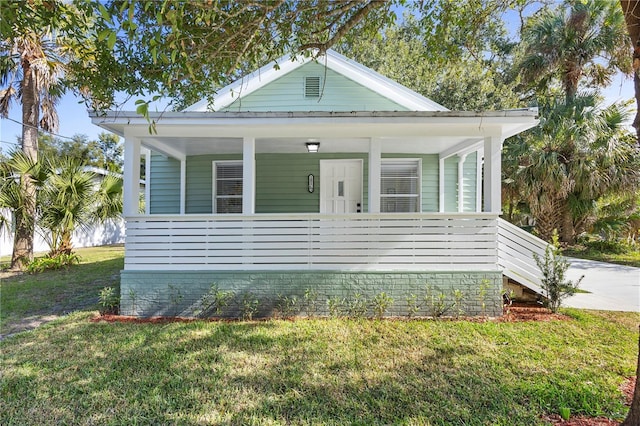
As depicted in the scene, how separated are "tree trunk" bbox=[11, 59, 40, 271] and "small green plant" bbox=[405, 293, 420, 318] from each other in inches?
400

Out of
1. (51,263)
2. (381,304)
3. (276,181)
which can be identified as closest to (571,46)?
(276,181)

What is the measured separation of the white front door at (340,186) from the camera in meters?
8.42

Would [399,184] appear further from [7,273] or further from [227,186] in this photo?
[7,273]

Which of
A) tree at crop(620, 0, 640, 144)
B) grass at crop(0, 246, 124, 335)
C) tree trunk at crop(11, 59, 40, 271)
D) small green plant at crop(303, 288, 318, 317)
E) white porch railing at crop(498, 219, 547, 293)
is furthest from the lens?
tree trunk at crop(11, 59, 40, 271)

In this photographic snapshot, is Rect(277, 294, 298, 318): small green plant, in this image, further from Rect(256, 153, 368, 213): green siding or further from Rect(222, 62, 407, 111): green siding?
Rect(222, 62, 407, 111): green siding

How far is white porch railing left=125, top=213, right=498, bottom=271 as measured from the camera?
5520mm

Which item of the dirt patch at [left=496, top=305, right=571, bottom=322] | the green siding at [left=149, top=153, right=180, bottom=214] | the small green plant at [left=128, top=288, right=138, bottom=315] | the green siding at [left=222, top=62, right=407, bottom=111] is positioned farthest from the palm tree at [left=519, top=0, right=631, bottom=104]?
the small green plant at [left=128, top=288, right=138, bottom=315]

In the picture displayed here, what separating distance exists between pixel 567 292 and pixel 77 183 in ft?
37.4

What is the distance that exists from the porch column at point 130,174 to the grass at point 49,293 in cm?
210

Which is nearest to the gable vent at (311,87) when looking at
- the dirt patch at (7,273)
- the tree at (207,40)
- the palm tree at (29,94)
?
the tree at (207,40)

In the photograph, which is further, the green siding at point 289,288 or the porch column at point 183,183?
the porch column at point 183,183

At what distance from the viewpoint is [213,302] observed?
5.47 m

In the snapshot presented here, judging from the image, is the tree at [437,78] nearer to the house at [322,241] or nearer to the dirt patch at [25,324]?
the house at [322,241]

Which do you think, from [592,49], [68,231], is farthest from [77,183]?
[592,49]
